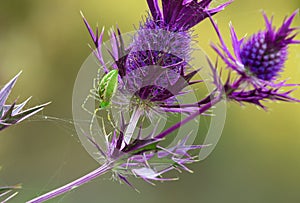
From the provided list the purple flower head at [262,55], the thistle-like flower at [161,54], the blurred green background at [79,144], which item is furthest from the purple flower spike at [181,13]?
the blurred green background at [79,144]

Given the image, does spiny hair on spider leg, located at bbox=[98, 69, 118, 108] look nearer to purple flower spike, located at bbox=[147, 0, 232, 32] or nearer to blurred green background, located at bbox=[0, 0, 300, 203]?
purple flower spike, located at bbox=[147, 0, 232, 32]

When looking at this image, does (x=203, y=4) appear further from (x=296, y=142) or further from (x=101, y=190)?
(x=296, y=142)

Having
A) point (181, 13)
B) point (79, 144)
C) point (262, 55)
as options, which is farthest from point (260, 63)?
point (79, 144)

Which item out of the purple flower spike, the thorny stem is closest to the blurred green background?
the purple flower spike

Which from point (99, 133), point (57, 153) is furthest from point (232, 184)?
point (99, 133)

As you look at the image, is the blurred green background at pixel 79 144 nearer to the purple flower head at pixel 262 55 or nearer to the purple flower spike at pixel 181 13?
→ the purple flower spike at pixel 181 13
